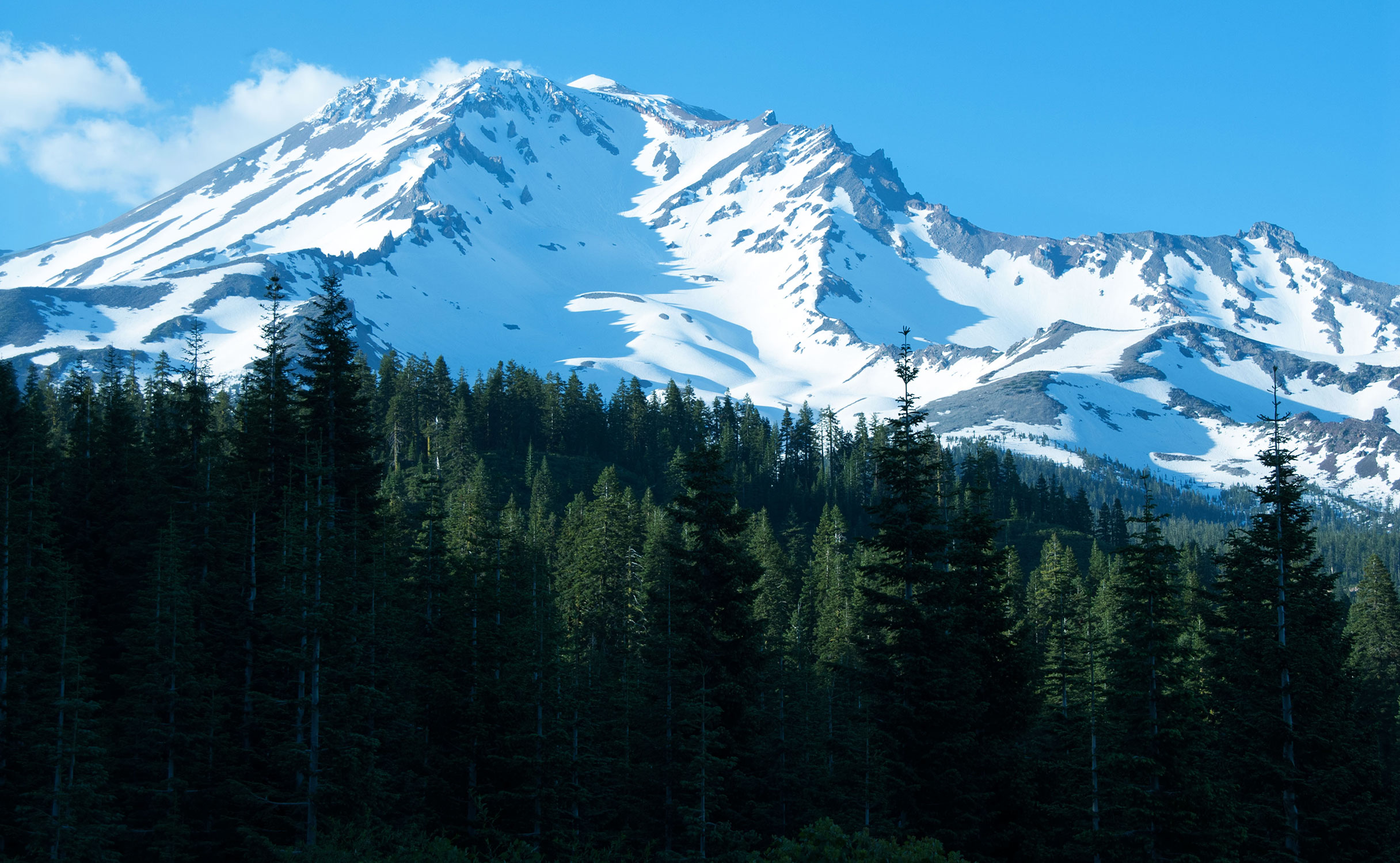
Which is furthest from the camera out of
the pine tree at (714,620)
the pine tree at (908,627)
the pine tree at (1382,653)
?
the pine tree at (1382,653)

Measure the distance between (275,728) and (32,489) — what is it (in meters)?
17.2

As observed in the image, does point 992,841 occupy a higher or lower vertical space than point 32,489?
lower

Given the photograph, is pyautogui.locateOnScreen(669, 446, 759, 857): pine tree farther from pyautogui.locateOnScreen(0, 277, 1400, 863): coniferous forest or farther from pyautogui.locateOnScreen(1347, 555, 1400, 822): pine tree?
pyautogui.locateOnScreen(1347, 555, 1400, 822): pine tree

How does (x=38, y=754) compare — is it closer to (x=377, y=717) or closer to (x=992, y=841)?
(x=377, y=717)

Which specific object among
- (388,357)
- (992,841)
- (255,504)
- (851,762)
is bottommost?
(992,841)

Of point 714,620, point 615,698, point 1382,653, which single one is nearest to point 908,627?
point 714,620

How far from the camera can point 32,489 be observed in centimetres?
3891

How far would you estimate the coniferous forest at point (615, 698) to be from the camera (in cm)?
2845

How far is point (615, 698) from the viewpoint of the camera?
124 feet

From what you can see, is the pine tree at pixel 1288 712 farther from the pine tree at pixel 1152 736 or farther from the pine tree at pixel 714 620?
the pine tree at pixel 714 620

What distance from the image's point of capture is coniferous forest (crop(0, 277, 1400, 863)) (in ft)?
93.4

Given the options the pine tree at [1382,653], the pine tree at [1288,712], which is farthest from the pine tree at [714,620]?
the pine tree at [1382,653]

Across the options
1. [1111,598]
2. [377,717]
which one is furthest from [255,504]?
[1111,598]

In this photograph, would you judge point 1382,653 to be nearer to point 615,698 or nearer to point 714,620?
point 615,698
